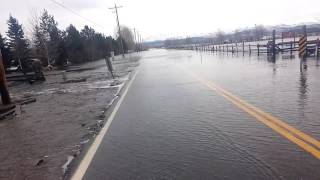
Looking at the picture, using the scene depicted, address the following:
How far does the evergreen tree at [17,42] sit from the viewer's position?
278 ft

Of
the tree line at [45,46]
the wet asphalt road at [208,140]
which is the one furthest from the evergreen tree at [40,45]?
the wet asphalt road at [208,140]

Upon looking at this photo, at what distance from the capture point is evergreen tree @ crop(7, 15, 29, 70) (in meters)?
84.6

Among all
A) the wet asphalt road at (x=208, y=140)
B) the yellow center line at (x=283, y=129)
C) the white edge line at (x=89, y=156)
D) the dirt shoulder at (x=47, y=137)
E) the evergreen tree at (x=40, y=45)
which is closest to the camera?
the wet asphalt road at (x=208, y=140)

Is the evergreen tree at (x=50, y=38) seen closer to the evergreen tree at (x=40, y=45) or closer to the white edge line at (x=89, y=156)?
the evergreen tree at (x=40, y=45)

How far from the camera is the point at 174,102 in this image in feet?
39.9

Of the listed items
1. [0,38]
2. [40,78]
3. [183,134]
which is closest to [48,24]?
[0,38]

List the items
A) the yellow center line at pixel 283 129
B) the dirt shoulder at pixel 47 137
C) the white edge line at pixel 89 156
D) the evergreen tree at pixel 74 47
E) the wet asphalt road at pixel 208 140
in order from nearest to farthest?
the wet asphalt road at pixel 208 140, the white edge line at pixel 89 156, the yellow center line at pixel 283 129, the dirt shoulder at pixel 47 137, the evergreen tree at pixel 74 47

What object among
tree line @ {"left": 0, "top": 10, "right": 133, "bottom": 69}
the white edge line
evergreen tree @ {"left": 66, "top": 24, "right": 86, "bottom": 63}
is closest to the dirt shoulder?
the white edge line

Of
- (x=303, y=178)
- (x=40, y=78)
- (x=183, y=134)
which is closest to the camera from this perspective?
(x=303, y=178)

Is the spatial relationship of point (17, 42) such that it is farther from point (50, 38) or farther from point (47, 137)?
point (47, 137)

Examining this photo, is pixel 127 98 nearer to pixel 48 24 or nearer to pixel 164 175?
pixel 164 175

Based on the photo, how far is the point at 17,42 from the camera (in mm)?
87062

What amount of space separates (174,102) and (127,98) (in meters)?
2.85

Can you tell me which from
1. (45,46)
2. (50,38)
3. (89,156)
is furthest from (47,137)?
(50,38)
